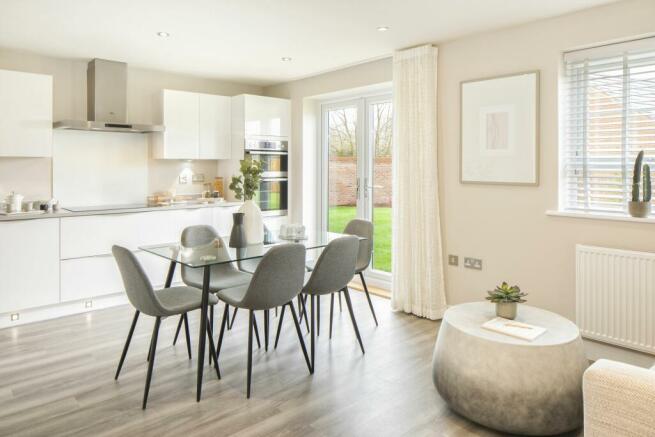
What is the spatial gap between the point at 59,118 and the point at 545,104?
15.5ft

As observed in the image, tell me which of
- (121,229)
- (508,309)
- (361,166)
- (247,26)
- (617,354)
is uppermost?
(247,26)

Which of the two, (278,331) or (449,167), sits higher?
(449,167)

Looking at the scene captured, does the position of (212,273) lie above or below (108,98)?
below

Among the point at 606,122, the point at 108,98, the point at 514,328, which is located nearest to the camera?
the point at 514,328

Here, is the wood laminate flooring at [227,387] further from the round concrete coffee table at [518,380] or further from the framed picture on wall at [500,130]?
the framed picture on wall at [500,130]

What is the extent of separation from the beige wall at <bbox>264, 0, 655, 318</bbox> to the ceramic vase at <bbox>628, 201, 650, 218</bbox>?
0.08 meters

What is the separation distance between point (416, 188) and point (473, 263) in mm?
858

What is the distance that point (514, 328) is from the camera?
8.53 ft

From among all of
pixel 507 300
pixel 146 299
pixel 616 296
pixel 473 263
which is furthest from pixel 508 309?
pixel 146 299

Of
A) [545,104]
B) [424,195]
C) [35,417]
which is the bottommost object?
[35,417]

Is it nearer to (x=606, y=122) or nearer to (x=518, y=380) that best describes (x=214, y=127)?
(x=606, y=122)

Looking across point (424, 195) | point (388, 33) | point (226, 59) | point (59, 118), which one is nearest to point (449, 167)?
point (424, 195)

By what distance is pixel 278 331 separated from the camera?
3781 millimetres

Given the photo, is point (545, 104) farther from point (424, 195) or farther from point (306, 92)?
point (306, 92)
